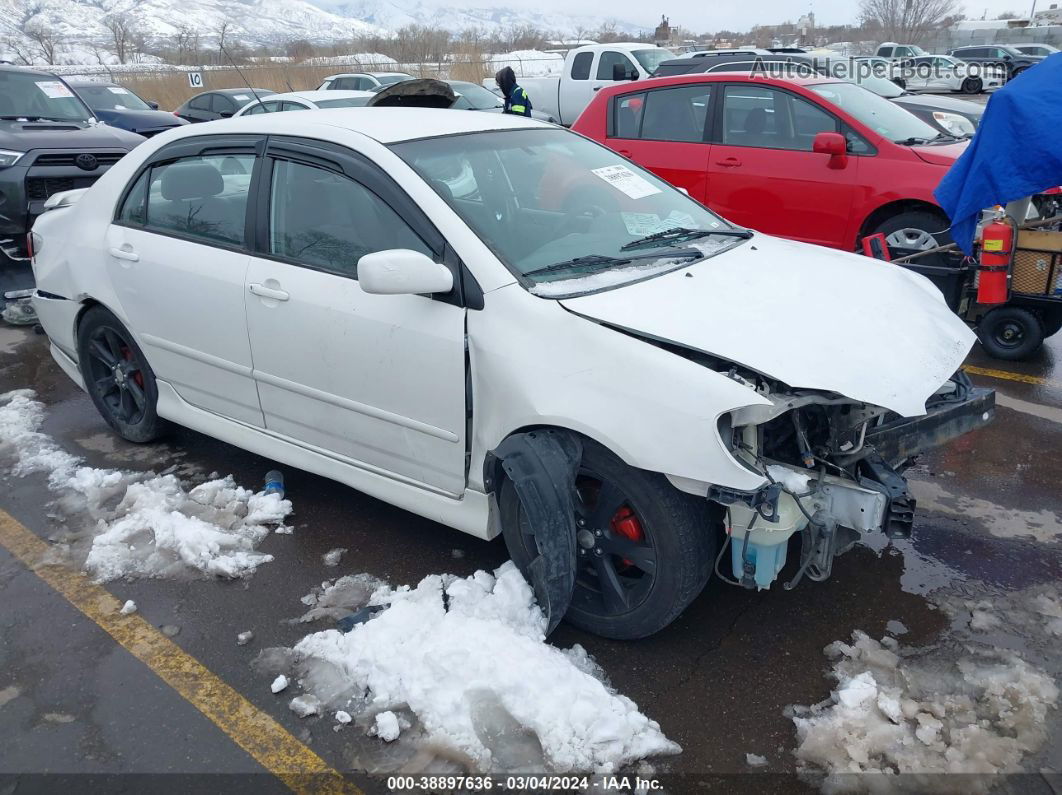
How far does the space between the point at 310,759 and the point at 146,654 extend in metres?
0.87

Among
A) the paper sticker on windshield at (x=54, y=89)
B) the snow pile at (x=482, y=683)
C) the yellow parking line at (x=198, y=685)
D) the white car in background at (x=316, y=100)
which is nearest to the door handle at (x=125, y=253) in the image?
the yellow parking line at (x=198, y=685)

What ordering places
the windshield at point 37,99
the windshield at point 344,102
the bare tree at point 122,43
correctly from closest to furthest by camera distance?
the windshield at point 37,99
the windshield at point 344,102
the bare tree at point 122,43

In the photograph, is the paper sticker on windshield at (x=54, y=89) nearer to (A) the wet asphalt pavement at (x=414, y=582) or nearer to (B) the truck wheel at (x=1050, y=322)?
(A) the wet asphalt pavement at (x=414, y=582)

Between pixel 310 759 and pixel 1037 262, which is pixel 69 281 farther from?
pixel 1037 262

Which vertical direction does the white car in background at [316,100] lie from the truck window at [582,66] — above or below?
below

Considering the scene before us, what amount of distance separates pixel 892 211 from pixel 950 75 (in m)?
26.1

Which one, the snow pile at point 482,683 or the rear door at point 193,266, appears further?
the rear door at point 193,266

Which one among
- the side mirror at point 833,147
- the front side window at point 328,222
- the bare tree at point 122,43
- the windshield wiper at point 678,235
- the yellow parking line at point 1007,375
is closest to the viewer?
the front side window at point 328,222

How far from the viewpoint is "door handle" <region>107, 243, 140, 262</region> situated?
4117mm

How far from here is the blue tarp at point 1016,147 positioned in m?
4.80

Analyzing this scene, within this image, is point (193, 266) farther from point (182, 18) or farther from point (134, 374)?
point (182, 18)

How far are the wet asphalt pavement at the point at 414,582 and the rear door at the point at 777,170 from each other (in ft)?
9.01

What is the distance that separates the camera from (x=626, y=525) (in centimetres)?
287

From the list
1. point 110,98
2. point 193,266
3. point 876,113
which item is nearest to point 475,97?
point 110,98
